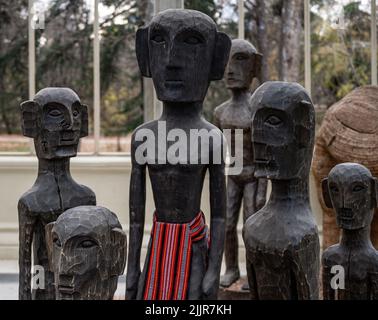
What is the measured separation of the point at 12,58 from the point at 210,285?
20.5 ft

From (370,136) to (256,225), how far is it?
218cm

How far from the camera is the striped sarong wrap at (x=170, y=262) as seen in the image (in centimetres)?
320

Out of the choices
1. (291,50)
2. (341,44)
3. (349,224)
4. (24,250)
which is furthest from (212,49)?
(341,44)

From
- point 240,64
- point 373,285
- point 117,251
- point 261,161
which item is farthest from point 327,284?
point 240,64

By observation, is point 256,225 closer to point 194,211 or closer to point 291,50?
point 194,211

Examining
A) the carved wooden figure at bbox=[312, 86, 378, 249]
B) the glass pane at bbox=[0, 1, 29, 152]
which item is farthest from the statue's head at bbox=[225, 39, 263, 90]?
the glass pane at bbox=[0, 1, 29, 152]

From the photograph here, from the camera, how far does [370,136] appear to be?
510 centimetres

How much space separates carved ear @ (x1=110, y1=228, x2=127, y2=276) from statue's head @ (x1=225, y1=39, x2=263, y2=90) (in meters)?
2.13

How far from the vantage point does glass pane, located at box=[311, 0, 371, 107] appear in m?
8.78

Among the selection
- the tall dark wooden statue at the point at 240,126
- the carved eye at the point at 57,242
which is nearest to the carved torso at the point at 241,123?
the tall dark wooden statue at the point at 240,126

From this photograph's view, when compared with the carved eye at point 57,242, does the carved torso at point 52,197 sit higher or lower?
higher

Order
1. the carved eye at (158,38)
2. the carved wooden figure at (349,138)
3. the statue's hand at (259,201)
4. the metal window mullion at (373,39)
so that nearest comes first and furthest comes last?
the carved eye at (158,38), the statue's hand at (259,201), the carved wooden figure at (349,138), the metal window mullion at (373,39)

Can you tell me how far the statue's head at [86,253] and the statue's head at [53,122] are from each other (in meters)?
0.73

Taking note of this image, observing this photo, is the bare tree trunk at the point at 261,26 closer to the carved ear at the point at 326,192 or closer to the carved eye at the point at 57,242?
the carved ear at the point at 326,192
